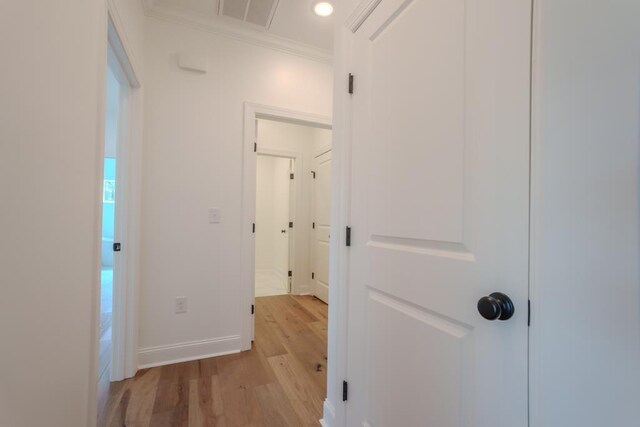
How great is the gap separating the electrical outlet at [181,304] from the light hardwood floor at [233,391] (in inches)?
15.3

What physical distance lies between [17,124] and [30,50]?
7.8 inches

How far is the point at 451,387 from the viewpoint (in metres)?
0.82

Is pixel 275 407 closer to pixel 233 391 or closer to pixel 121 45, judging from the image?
pixel 233 391

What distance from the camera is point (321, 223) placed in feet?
12.6

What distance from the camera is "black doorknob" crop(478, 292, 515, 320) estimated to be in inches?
25.8

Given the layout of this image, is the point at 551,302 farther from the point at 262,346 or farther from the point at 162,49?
the point at 162,49

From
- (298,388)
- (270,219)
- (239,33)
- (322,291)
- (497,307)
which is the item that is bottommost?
(298,388)

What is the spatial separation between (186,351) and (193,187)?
4.16 ft

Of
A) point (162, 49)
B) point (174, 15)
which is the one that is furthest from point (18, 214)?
point (174, 15)

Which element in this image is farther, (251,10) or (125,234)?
(251,10)

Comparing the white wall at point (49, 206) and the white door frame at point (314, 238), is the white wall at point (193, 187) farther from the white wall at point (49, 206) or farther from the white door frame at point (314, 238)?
the white door frame at point (314, 238)

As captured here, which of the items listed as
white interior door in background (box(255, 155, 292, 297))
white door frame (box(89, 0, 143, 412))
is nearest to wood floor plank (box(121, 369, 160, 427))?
white door frame (box(89, 0, 143, 412))

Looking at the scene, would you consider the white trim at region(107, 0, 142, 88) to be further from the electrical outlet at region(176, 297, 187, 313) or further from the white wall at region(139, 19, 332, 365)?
the electrical outlet at region(176, 297, 187, 313)

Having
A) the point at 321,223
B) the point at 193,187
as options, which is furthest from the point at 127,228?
the point at 321,223
